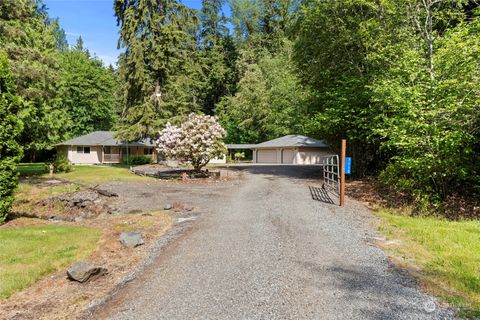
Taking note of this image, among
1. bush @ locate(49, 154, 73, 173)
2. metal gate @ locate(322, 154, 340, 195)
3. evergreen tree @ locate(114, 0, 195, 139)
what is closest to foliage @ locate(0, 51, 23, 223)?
metal gate @ locate(322, 154, 340, 195)

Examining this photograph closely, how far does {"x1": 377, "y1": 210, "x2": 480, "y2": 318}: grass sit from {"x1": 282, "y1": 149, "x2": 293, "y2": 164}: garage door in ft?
103

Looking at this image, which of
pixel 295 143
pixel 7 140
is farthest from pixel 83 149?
pixel 7 140

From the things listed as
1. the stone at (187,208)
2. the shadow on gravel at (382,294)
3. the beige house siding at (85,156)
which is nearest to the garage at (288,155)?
the beige house siding at (85,156)

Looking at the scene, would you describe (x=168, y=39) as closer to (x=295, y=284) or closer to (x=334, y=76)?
(x=334, y=76)

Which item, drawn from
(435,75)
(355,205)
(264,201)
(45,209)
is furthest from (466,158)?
(45,209)

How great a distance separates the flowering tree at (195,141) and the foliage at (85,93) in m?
30.5

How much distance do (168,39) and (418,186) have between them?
2609 centimetres

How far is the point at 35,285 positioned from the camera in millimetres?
5512

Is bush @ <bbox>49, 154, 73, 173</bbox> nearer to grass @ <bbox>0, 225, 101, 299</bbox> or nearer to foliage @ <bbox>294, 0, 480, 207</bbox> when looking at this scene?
grass @ <bbox>0, 225, 101, 299</bbox>

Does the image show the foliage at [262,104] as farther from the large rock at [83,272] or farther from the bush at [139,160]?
the large rock at [83,272]

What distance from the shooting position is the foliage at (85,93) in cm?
4606

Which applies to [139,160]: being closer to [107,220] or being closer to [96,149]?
[96,149]

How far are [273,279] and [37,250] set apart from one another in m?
5.15

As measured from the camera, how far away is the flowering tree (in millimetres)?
19859
